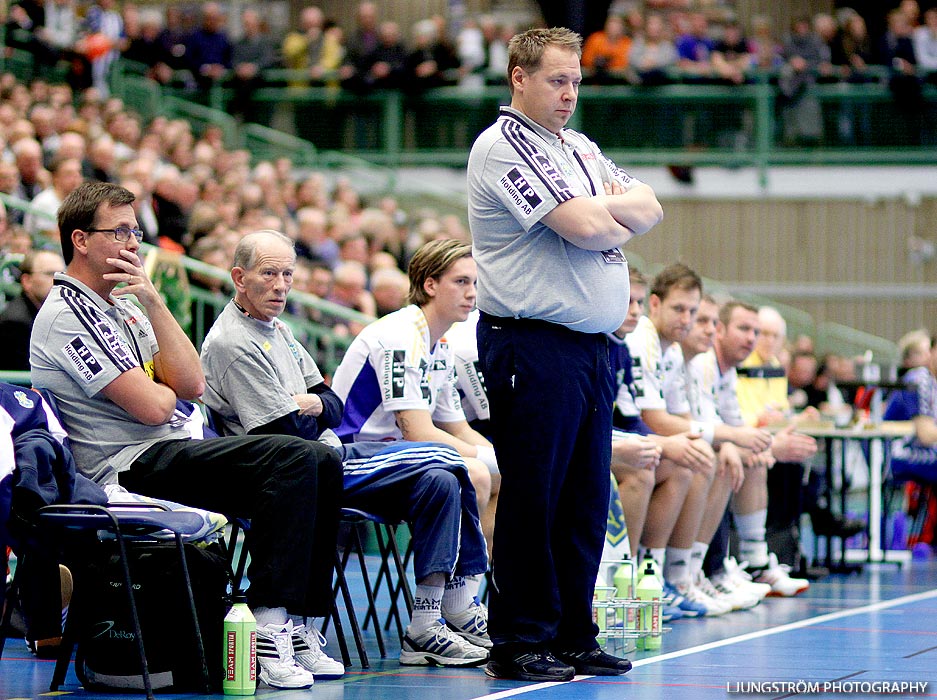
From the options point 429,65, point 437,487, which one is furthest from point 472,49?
point 437,487

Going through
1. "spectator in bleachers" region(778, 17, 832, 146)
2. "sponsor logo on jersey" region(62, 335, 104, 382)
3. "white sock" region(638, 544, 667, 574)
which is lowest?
"white sock" region(638, 544, 667, 574)

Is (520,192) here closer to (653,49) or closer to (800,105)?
(800,105)

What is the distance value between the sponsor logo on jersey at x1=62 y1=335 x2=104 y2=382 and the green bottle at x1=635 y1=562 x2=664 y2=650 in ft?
7.67

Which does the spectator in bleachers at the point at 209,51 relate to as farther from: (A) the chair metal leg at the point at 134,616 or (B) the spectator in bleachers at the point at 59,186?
(A) the chair metal leg at the point at 134,616

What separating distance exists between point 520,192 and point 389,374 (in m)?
1.35

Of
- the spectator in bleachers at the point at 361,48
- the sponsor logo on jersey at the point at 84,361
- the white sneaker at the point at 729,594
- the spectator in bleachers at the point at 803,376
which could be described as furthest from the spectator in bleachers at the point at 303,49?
the sponsor logo on jersey at the point at 84,361

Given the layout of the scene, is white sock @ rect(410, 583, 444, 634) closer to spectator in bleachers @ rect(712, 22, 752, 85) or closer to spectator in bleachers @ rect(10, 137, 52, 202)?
spectator in bleachers @ rect(10, 137, 52, 202)

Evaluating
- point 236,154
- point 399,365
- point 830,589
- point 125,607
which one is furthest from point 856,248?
point 125,607

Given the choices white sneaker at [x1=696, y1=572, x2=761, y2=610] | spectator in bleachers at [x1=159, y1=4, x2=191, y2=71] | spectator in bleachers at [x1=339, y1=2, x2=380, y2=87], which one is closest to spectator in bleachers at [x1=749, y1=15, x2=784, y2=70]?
spectator in bleachers at [x1=339, y1=2, x2=380, y2=87]

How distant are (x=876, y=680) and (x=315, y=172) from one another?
39.7 feet

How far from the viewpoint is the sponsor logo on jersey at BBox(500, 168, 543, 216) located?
469cm

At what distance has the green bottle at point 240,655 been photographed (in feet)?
15.0

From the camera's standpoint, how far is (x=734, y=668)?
16.8ft

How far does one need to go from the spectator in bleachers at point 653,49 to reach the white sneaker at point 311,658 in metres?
13.1
